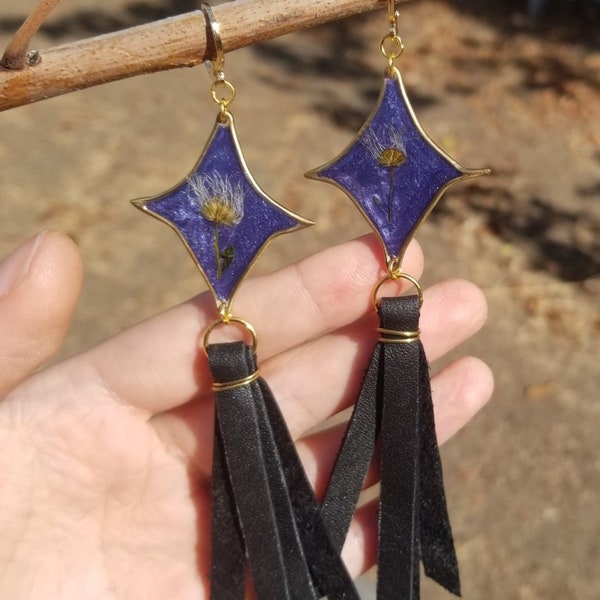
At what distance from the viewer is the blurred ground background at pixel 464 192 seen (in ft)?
10.2

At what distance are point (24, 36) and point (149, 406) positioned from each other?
3.08ft

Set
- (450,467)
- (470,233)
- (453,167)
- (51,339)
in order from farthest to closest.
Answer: (470,233), (450,467), (453,167), (51,339)

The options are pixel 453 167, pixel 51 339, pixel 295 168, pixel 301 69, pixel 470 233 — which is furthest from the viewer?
pixel 301 69

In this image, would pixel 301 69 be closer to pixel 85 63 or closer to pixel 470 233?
pixel 470 233

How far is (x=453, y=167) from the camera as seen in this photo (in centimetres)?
191

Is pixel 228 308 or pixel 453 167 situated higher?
pixel 453 167

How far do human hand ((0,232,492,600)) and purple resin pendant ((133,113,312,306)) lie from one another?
9 centimetres

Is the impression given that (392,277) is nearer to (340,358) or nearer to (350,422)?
(340,358)

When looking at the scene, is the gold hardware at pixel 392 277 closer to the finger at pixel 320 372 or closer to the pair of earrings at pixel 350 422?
the pair of earrings at pixel 350 422

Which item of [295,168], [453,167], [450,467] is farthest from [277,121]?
[453,167]

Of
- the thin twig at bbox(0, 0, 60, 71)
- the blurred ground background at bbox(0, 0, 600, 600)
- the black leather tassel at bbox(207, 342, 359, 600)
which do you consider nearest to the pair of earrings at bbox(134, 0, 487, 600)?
the black leather tassel at bbox(207, 342, 359, 600)

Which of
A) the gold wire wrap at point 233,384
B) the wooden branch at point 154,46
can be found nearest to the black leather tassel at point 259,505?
the gold wire wrap at point 233,384

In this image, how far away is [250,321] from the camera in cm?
196

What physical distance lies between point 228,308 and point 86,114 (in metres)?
3.26
